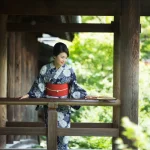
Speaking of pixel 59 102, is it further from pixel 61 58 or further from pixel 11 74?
pixel 11 74

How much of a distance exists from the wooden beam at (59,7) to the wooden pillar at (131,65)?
44 cm

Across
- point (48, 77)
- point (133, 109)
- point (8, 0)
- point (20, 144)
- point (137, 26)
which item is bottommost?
point (20, 144)

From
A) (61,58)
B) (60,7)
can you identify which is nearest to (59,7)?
(60,7)

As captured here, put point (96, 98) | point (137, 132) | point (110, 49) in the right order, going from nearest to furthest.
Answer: point (137, 132)
point (96, 98)
point (110, 49)

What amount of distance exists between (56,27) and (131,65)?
7.67ft

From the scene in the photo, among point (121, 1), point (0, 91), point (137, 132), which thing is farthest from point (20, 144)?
point (137, 132)

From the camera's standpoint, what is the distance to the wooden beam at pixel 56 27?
700 cm

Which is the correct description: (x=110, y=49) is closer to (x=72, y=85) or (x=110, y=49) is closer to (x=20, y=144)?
(x=20, y=144)

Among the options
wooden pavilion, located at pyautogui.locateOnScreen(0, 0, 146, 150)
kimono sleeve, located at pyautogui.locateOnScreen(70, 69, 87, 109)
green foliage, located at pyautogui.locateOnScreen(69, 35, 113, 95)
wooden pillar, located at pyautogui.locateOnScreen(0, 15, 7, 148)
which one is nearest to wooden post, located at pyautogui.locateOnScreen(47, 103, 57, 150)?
wooden pavilion, located at pyautogui.locateOnScreen(0, 0, 146, 150)

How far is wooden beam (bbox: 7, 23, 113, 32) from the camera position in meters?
7.00

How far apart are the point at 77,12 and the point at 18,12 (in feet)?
2.38

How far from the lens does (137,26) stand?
5.11 meters

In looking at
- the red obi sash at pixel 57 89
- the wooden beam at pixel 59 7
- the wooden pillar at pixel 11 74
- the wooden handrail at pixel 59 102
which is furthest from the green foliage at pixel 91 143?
the wooden handrail at pixel 59 102

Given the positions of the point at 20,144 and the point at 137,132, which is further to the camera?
Answer: the point at 20,144
